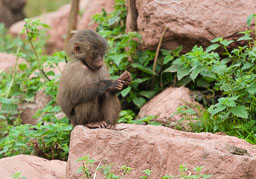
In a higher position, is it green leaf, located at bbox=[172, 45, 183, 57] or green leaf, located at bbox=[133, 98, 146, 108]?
green leaf, located at bbox=[172, 45, 183, 57]

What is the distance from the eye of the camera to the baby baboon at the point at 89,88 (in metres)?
5.60

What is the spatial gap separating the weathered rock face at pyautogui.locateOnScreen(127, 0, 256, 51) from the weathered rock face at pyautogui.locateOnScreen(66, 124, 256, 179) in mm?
2776

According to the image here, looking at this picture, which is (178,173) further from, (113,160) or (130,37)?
(130,37)

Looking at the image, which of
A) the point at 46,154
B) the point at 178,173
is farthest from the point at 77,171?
the point at 46,154

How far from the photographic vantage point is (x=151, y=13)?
7492mm

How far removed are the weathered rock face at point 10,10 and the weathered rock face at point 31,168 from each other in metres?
12.5

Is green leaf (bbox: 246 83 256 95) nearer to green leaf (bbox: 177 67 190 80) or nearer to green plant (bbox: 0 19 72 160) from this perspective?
green leaf (bbox: 177 67 190 80)

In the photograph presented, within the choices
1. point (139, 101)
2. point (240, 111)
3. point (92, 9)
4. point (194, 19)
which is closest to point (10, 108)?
point (139, 101)

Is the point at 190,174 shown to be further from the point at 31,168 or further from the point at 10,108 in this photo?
the point at 10,108

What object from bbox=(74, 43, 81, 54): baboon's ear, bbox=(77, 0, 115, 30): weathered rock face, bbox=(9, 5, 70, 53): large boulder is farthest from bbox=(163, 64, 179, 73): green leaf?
bbox=(9, 5, 70, 53): large boulder

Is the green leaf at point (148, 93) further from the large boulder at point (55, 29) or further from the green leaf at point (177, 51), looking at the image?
the large boulder at point (55, 29)

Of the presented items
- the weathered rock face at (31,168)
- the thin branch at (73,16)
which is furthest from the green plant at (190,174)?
the thin branch at (73,16)

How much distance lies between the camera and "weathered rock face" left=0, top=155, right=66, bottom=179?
5265mm

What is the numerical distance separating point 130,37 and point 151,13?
52cm
